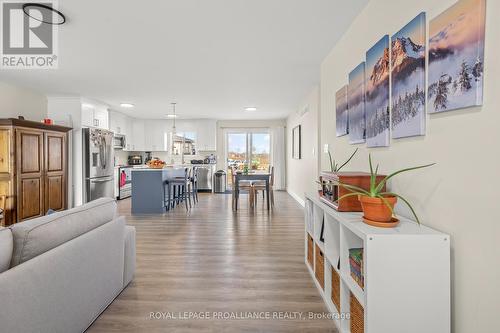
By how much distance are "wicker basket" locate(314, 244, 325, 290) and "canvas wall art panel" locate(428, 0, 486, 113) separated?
131 centimetres

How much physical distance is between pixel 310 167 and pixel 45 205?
4.81 metres

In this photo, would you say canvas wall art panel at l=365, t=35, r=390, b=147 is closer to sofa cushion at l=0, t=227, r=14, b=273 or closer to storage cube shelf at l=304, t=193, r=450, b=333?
storage cube shelf at l=304, t=193, r=450, b=333

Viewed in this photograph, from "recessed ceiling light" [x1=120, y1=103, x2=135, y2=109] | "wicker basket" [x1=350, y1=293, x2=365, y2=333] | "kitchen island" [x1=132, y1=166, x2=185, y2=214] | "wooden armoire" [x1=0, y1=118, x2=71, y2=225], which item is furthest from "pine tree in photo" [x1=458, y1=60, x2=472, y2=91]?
"recessed ceiling light" [x1=120, y1=103, x2=135, y2=109]

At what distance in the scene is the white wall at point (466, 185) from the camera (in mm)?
964

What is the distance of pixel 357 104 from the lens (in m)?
2.18

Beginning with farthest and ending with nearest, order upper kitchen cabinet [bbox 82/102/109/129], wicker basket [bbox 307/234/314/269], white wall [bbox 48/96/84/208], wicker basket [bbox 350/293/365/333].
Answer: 1. upper kitchen cabinet [bbox 82/102/109/129]
2. white wall [bbox 48/96/84/208]
3. wicker basket [bbox 307/234/314/269]
4. wicker basket [bbox 350/293/365/333]

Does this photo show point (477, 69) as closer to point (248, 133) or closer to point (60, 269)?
point (60, 269)

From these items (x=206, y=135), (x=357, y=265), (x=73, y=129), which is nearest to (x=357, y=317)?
(x=357, y=265)

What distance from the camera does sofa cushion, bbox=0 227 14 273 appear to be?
1.07m

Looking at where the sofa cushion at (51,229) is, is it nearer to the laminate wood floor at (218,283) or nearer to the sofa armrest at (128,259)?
the sofa armrest at (128,259)

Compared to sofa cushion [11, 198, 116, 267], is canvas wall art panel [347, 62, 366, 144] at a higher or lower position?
higher

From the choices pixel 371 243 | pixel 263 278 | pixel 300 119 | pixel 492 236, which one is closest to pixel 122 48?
pixel 263 278

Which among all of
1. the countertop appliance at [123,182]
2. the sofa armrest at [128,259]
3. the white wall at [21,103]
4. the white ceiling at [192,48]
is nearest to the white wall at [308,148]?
the white ceiling at [192,48]

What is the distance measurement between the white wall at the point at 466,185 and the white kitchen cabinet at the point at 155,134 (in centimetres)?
Answer: 750
